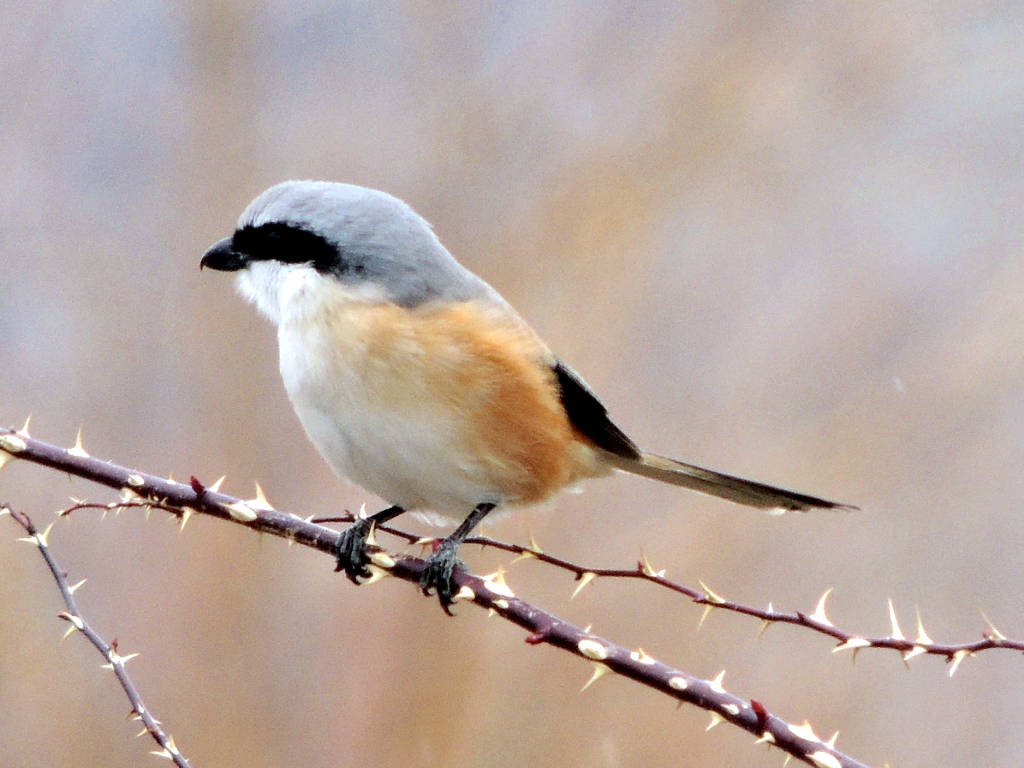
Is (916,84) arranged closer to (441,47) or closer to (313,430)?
(441,47)

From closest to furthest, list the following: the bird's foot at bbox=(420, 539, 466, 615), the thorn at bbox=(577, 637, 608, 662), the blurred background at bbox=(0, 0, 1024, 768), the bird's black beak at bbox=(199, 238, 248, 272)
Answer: the thorn at bbox=(577, 637, 608, 662)
the bird's foot at bbox=(420, 539, 466, 615)
the bird's black beak at bbox=(199, 238, 248, 272)
the blurred background at bbox=(0, 0, 1024, 768)

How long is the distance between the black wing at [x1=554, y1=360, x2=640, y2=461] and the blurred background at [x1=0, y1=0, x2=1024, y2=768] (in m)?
2.08

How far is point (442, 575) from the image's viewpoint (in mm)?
2625

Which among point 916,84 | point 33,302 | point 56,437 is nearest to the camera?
point 56,437

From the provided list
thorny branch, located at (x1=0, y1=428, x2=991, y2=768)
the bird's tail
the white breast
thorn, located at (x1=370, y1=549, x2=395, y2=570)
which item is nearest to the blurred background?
the bird's tail

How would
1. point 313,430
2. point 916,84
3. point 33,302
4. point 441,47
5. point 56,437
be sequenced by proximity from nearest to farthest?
point 313,430 < point 56,437 < point 33,302 < point 441,47 < point 916,84

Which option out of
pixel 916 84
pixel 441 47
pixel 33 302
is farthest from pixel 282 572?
pixel 916 84

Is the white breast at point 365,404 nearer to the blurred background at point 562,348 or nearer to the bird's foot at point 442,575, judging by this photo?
the bird's foot at point 442,575

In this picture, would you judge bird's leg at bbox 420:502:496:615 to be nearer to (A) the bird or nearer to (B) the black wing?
(A) the bird

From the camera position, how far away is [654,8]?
6418 millimetres

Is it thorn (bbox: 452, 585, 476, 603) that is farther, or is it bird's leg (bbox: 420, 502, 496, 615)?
bird's leg (bbox: 420, 502, 496, 615)

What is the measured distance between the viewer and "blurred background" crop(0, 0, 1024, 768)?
5332mm

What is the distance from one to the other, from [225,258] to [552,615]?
1.59 meters

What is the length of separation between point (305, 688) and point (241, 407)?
4.19 feet
